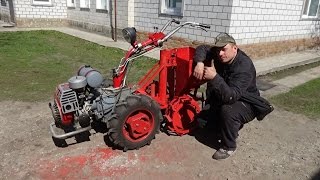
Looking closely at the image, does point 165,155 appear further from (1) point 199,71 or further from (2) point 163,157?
(1) point 199,71

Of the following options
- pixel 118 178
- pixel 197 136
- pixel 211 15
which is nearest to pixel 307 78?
pixel 211 15

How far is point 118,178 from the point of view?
3320mm

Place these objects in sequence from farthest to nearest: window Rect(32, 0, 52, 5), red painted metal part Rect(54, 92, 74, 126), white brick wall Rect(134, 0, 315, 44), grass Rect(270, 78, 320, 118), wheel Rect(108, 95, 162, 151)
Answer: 1. window Rect(32, 0, 52, 5)
2. white brick wall Rect(134, 0, 315, 44)
3. grass Rect(270, 78, 320, 118)
4. red painted metal part Rect(54, 92, 74, 126)
5. wheel Rect(108, 95, 162, 151)

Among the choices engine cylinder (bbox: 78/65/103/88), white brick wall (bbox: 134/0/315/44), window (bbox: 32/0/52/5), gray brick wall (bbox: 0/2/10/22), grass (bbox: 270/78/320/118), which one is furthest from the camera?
gray brick wall (bbox: 0/2/10/22)

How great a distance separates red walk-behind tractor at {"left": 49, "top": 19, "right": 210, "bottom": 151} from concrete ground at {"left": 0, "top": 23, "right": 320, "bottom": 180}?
23 cm

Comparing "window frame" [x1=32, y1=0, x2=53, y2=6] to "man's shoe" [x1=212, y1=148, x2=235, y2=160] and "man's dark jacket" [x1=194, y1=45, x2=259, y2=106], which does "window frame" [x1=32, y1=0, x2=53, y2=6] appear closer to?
"man's dark jacket" [x1=194, y1=45, x2=259, y2=106]

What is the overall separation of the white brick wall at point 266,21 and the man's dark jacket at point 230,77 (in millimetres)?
4649

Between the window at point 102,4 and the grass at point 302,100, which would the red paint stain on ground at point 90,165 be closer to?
the grass at point 302,100

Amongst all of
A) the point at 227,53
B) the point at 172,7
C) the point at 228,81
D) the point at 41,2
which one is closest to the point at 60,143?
the point at 228,81

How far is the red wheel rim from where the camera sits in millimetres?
3711

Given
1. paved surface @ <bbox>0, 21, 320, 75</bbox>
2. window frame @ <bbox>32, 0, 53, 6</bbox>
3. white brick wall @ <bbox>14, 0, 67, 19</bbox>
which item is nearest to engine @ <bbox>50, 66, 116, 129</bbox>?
paved surface @ <bbox>0, 21, 320, 75</bbox>

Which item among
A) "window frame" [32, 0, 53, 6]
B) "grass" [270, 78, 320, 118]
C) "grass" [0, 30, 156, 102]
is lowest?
"grass" [270, 78, 320, 118]

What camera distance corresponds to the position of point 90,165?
354 centimetres

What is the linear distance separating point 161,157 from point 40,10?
16298 mm
